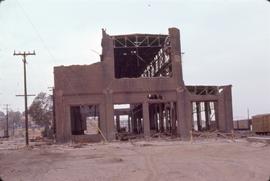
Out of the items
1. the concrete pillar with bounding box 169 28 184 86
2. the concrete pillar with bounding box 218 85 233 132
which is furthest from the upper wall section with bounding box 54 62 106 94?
the concrete pillar with bounding box 218 85 233 132

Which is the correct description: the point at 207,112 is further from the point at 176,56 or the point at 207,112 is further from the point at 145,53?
the point at 176,56

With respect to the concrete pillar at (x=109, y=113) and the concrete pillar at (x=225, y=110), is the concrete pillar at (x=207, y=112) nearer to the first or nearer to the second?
the concrete pillar at (x=225, y=110)

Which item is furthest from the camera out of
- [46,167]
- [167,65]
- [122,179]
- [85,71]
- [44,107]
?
[44,107]

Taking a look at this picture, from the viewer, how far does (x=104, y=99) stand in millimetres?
45188

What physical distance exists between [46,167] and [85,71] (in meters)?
24.5

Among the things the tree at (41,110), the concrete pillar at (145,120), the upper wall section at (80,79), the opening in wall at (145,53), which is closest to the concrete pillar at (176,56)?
the opening in wall at (145,53)

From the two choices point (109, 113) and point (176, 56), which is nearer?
point (109, 113)

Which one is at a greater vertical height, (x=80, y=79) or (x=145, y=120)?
(x=80, y=79)

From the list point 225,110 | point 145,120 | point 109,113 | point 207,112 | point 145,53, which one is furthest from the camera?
point 207,112

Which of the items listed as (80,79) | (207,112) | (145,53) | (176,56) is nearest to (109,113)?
(80,79)

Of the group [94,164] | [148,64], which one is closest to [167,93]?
[148,64]

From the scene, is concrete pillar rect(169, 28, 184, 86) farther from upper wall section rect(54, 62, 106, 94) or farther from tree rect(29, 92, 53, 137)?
tree rect(29, 92, 53, 137)

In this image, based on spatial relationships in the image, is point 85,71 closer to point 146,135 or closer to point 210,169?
point 146,135

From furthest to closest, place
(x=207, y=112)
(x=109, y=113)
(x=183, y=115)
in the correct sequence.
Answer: (x=207, y=112), (x=183, y=115), (x=109, y=113)
